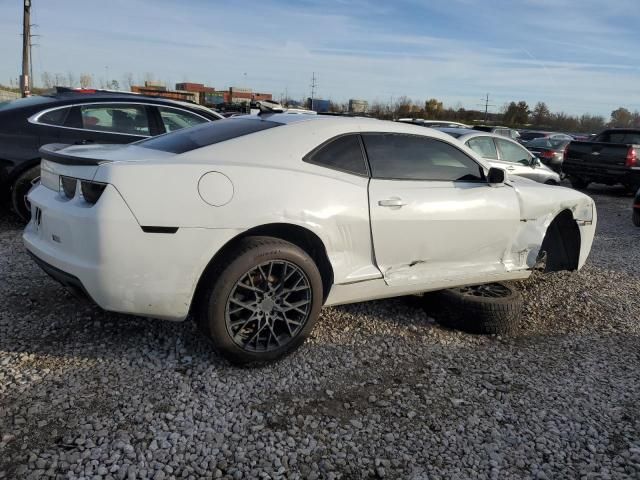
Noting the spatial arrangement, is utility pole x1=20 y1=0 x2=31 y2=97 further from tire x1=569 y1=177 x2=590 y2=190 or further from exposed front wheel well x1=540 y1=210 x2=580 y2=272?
exposed front wheel well x1=540 y1=210 x2=580 y2=272

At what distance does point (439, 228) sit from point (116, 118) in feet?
14.2

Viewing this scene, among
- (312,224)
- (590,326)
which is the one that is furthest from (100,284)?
(590,326)

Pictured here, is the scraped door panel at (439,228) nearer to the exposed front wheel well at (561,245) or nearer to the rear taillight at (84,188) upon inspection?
the exposed front wheel well at (561,245)

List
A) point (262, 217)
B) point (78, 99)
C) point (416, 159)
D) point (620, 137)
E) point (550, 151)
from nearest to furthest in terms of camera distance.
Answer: point (262, 217), point (416, 159), point (78, 99), point (620, 137), point (550, 151)

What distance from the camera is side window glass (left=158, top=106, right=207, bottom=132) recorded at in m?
6.67

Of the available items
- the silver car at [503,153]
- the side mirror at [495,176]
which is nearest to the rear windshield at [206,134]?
the side mirror at [495,176]

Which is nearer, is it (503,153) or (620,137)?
(503,153)

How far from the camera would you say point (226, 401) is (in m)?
2.95

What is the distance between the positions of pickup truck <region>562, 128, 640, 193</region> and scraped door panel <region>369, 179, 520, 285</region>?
995cm

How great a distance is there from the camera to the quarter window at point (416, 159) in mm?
3777

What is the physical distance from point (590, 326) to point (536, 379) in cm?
136

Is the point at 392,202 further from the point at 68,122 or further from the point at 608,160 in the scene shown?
the point at 608,160

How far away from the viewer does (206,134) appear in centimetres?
363

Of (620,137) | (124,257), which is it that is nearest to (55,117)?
(124,257)
